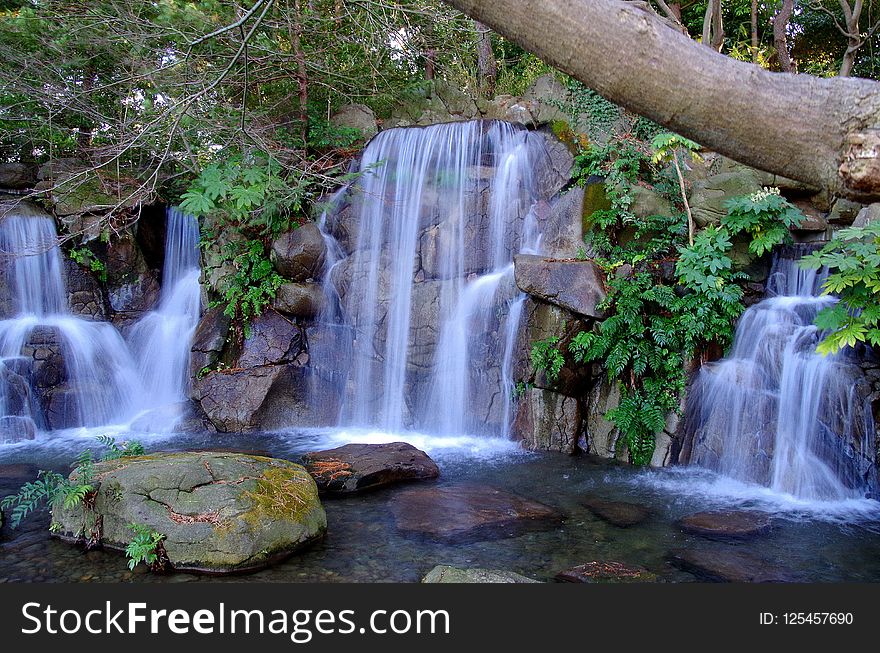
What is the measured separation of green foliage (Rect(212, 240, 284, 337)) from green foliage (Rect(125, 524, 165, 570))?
230 inches

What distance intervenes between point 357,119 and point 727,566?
1061 centimetres

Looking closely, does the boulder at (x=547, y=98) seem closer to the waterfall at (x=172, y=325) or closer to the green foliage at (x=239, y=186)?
the green foliage at (x=239, y=186)

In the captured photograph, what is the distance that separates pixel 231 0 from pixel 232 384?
5.84 meters

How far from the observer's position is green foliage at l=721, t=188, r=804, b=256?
7.81m

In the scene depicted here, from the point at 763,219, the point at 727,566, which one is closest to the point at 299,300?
the point at 763,219

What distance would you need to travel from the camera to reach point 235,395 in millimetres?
9594

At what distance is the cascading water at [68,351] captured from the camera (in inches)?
380

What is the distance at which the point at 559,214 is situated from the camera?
9617mm

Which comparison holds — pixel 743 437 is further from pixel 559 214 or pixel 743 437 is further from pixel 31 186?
pixel 31 186

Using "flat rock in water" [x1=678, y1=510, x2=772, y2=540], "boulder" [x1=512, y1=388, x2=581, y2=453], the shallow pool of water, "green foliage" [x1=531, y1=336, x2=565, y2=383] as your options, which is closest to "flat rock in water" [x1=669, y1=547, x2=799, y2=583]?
the shallow pool of water

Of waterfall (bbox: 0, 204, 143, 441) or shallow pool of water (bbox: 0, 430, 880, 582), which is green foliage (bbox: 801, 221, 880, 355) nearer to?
shallow pool of water (bbox: 0, 430, 880, 582)

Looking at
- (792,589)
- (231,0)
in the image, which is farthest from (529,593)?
(231,0)

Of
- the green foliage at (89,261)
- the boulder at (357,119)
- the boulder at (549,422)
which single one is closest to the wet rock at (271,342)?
the green foliage at (89,261)

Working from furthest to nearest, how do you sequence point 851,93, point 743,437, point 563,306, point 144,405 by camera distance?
point 144,405 → point 563,306 → point 743,437 → point 851,93
